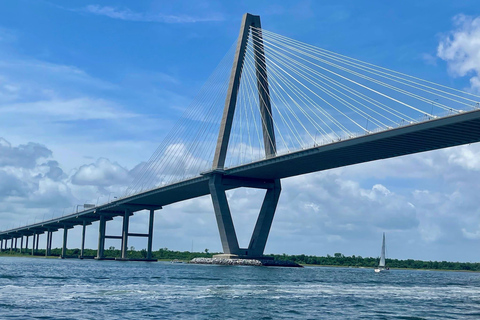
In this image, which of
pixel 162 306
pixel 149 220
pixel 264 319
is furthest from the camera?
pixel 149 220

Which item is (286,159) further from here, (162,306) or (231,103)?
(162,306)

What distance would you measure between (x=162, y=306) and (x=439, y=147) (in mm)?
34724

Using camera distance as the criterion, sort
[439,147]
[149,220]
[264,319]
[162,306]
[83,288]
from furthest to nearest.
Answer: [149,220] < [439,147] < [83,288] < [162,306] < [264,319]

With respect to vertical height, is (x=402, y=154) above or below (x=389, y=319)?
above

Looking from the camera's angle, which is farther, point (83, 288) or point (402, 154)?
point (402, 154)

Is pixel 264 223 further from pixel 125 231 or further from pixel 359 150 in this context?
pixel 125 231

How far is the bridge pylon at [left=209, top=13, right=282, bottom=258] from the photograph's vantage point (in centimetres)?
6838

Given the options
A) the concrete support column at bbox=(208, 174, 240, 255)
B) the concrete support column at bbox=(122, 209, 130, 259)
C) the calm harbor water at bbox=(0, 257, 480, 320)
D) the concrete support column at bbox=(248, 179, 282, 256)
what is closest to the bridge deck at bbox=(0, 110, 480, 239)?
the concrete support column at bbox=(208, 174, 240, 255)

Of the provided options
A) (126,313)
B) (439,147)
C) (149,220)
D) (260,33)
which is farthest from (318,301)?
(149,220)

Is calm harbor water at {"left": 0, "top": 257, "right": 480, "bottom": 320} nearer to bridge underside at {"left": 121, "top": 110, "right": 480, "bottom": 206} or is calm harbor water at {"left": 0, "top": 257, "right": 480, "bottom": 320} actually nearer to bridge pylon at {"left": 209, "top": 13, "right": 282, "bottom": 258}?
bridge underside at {"left": 121, "top": 110, "right": 480, "bottom": 206}

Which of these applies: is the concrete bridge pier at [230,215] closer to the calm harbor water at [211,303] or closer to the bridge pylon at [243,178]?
the bridge pylon at [243,178]

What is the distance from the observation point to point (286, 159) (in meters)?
62.9

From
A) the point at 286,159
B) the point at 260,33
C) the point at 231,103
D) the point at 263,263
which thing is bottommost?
the point at 263,263

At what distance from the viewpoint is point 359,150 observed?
5678 centimetres
